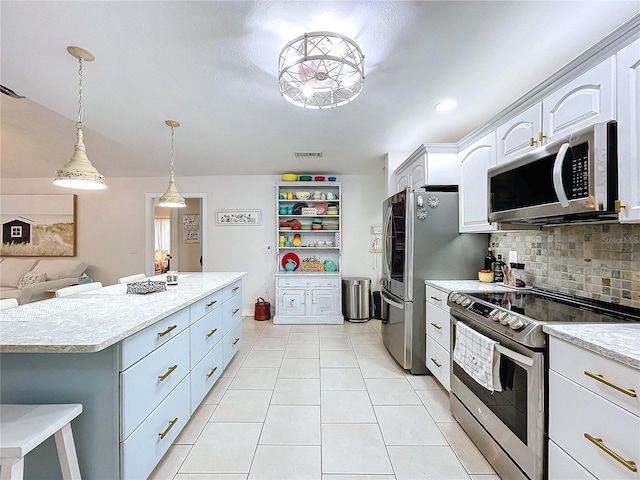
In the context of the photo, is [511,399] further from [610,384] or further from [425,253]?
[425,253]

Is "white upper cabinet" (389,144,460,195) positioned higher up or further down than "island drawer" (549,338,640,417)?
higher up

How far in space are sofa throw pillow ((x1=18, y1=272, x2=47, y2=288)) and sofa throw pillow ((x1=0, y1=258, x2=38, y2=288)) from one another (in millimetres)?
107

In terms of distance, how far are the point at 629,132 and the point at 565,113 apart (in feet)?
1.22

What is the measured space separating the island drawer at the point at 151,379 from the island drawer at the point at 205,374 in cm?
19

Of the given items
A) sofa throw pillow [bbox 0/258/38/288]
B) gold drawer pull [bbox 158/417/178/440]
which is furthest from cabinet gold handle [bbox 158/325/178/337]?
sofa throw pillow [bbox 0/258/38/288]

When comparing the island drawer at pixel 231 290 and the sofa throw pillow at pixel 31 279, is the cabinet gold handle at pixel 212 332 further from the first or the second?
the sofa throw pillow at pixel 31 279

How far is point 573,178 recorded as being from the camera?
1.32m

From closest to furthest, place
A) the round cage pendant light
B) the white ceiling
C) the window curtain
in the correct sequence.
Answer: the white ceiling, the round cage pendant light, the window curtain

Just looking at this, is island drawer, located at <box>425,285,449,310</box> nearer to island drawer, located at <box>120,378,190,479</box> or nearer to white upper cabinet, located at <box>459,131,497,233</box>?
white upper cabinet, located at <box>459,131,497,233</box>

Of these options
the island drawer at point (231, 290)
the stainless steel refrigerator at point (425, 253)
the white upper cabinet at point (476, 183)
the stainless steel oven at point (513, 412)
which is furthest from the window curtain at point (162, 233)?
the stainless steel oven at point (513, 412)

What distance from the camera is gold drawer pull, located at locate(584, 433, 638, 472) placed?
2.83ft

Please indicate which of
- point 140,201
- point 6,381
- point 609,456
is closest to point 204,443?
point 6,381

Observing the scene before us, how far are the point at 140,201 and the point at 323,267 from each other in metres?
3.46

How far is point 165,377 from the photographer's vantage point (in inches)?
59.9
